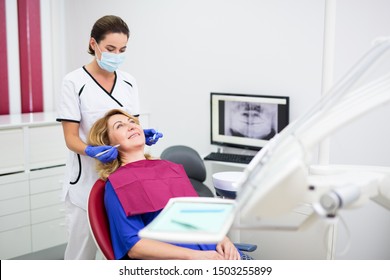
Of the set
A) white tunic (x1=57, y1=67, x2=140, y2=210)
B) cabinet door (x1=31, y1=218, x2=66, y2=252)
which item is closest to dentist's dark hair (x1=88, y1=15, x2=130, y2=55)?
white tunic (x1=57, y1=67, x2=140, y2=210)

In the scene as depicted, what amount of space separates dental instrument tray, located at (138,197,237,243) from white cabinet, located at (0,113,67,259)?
7.12ft

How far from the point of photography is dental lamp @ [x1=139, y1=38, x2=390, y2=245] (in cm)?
88

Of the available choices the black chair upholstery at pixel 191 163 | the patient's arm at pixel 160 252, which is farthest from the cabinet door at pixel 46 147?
the patient's arm at pixel 160 252

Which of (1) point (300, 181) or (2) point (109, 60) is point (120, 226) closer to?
(2) point (109, 60)

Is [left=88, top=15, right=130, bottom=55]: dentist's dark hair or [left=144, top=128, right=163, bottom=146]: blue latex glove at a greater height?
[left=88, top=15, right=130, bottom=55]: dentist's dark hair

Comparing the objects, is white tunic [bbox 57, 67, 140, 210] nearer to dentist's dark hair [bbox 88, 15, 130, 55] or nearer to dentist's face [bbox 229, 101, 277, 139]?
dentist's dark hair [bbox 88, 15, 130, 55]

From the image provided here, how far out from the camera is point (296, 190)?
2.94ft

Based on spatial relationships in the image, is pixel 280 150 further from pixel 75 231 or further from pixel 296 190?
pixel 75 231

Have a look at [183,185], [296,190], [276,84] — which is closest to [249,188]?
[296,190]

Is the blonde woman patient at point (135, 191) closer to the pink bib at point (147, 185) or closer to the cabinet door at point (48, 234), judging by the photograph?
the pink bib at point (147, 185)

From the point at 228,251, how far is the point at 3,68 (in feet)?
7.97

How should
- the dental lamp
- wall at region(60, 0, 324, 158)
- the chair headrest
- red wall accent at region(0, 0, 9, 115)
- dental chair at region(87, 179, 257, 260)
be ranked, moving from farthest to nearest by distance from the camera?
red wall accent at region(0, 0, 9, 115)
wall at region(60, 0, 324, 158)
the chair headrest
dental chair at region(87, 179, 257, 260)
the dental lamp

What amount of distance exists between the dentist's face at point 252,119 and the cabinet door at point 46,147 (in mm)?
1114

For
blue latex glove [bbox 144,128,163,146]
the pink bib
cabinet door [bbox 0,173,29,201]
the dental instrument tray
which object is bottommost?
cabinet door [bbox 0,173,29,201]
